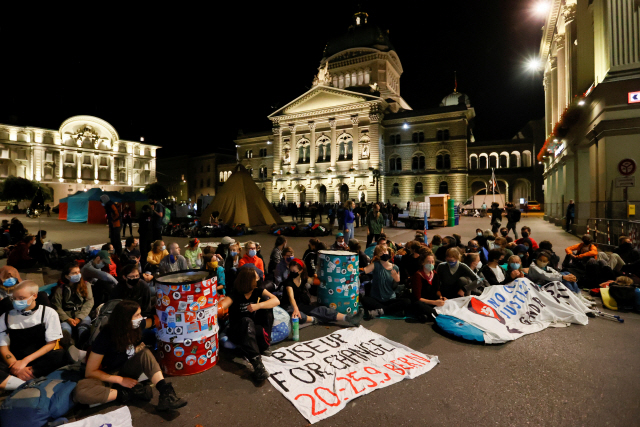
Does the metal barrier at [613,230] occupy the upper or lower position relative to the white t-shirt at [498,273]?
upper

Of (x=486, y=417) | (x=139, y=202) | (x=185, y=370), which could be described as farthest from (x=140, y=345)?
(x=139, y=202)

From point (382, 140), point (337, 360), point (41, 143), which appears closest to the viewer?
point (337, 360)

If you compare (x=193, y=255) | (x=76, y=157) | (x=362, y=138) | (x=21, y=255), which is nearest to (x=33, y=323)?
(x=193, y=255)

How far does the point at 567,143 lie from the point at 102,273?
21812 mm

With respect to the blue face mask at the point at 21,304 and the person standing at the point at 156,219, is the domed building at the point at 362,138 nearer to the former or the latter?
the person standing at the point at 156,219

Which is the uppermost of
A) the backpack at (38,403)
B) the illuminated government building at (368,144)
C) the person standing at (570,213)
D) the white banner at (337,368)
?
the illuminated government building at (368,144)

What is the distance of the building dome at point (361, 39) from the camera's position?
178 feet

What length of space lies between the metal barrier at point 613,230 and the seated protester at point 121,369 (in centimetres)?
1130

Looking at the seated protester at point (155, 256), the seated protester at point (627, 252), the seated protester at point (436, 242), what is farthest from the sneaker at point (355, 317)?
the seated protester at point (627, 252)

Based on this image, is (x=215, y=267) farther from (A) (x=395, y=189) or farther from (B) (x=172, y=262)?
(A) (x=395, y=189)

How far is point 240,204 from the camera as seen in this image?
19438 millimetres

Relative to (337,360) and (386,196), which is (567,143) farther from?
(386,196)

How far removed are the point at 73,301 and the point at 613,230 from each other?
14372 millimetres

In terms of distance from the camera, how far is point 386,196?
49.4m
